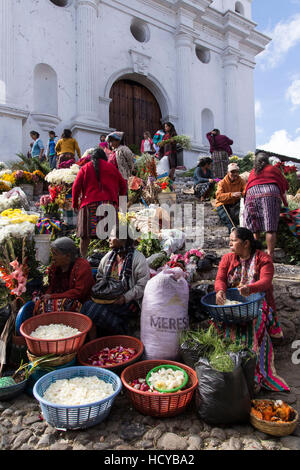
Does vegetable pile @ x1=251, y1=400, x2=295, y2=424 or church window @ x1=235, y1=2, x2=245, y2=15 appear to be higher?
church window @ x1=235, y1=2, x2=245, y2=15

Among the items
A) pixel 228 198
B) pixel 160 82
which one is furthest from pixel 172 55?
pixel 228 198

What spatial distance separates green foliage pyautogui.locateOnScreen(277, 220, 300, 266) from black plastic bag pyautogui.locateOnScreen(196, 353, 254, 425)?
3232mm

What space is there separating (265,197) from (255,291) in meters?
1.82

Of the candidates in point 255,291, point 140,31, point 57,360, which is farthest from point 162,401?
point 140,31

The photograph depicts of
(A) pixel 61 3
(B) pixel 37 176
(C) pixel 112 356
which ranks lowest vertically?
(C) pixel 112 356

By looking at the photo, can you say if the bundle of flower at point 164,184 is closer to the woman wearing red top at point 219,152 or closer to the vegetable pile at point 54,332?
the woman wearing red top at point 219,152

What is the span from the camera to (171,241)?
16.2 feet

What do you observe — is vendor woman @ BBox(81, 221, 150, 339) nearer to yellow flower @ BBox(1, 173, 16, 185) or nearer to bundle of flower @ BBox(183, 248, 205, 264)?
bundle of flower @ BBox(183, 248, 205, 264)

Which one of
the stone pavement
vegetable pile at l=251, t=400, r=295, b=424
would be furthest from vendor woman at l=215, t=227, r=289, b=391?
vegetable pile at l=251, t=400, r=295, b=424

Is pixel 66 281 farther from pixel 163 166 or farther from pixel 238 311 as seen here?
pixel 163 166

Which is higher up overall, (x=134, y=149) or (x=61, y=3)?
(x=61, y=3)

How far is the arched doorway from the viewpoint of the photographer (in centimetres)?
1181

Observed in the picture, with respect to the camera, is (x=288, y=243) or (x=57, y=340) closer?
(x=57, y=340)

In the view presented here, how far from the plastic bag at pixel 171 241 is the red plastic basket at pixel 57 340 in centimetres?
218
